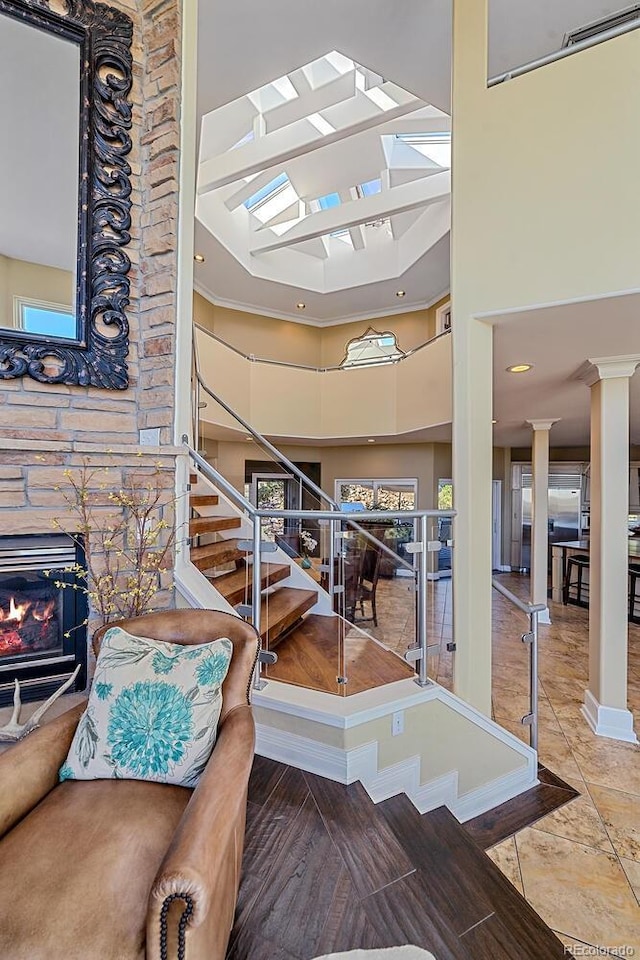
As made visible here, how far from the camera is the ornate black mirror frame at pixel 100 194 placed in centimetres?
254

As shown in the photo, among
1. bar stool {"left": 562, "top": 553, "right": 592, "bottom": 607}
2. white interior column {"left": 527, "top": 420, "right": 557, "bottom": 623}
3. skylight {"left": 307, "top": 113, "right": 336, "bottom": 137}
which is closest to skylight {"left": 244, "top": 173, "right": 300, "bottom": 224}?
skylight {"left": 307, "top": 113, "right": 336, "bottom": 137}

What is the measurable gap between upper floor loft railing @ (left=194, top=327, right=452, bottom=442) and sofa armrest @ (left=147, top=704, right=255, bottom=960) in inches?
189

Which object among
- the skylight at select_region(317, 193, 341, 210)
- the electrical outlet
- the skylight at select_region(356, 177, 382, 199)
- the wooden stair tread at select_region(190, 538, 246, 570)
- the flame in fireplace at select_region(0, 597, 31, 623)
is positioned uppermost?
the skylight at select_region(356, 177, 382, 199)

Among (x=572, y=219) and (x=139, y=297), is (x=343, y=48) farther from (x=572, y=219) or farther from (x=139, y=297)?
(x=139, y=297)

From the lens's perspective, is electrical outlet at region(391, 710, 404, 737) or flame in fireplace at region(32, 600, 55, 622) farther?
flame in fireplace at region(32, 600, 55, 622)

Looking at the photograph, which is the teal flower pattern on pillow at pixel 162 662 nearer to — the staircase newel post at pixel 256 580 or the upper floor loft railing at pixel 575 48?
the staircase newel post at pixel 256 580

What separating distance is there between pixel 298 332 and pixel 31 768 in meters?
8.62

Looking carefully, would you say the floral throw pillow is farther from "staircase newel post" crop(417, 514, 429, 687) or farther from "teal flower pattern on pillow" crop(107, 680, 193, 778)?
"staircase newel post" crop(417, 514, 429, 687)

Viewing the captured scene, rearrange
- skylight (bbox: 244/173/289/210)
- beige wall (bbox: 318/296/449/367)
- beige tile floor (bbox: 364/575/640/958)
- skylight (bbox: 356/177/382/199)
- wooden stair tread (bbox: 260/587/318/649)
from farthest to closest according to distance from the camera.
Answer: beige wall (bbox: 318/296/449/367) < skylight (bbox: 356/177/382/199) < skylight (bbox: 244/173/289/210) < wooden stair tread (bbox: 260/587/318/649) < beige tile floor (bbox: 364/575/640/958)

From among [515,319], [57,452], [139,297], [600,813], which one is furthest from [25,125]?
[600,813]

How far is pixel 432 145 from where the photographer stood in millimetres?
5875

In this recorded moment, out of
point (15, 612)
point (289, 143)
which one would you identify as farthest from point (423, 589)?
point (289, 143)

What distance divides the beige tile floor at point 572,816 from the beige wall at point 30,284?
255 centimetres

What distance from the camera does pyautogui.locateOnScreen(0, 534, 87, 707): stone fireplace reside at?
2365 millimetres
